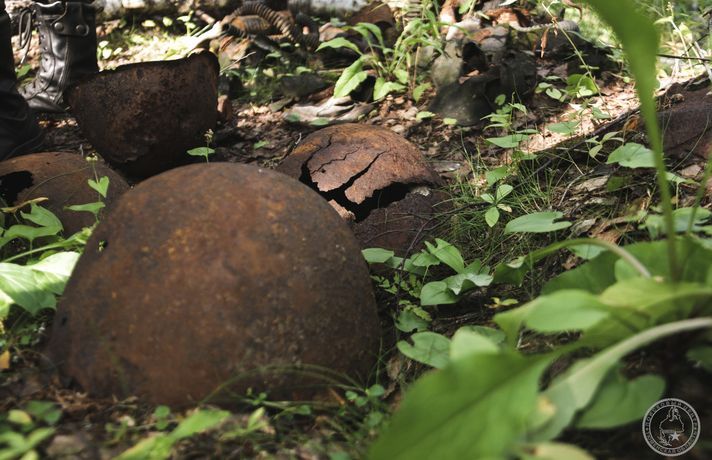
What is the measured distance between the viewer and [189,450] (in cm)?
133

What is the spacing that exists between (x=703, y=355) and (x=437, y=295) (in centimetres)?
88

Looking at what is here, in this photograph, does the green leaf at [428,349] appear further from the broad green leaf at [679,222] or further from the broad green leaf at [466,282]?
the broad green leaf at [679,222]

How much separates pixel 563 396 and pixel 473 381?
0.18 m

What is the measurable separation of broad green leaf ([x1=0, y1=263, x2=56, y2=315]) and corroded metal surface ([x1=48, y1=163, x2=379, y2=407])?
0.55 feet

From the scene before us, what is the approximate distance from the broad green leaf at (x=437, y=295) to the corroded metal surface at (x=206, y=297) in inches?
14.1

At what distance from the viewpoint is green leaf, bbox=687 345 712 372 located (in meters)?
1.17

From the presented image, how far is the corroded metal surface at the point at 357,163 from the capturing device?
2316 mm

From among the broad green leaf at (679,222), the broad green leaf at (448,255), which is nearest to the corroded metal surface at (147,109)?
the broad green leaf at (448,255)

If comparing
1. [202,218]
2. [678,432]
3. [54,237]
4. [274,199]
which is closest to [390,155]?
[274,199]

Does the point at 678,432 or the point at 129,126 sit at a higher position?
the point at 129,126

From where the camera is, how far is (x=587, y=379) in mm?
1115

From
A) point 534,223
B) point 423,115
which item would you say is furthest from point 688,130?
Answer: point 423,115

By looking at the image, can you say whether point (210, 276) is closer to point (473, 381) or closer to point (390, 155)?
point (473, 381)

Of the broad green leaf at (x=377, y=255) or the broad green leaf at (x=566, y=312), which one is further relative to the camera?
the broad green leaf at (x=377, y=255)
